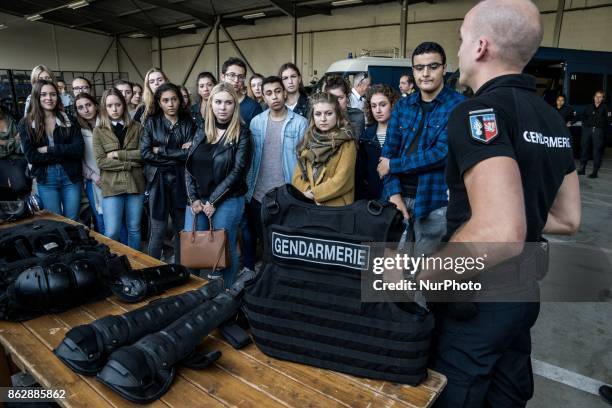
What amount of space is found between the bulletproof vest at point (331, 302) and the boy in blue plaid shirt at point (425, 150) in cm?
114

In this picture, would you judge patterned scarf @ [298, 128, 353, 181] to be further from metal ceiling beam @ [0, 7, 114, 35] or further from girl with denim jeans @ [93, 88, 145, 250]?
metal ceiling beam @ [0, 7, 114, 35]

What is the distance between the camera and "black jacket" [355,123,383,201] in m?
3.11

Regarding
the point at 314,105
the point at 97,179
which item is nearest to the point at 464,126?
the point at 314,105

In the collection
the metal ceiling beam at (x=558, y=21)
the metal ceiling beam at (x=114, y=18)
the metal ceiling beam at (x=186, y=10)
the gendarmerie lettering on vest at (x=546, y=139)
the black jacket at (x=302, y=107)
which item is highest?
the metal ceiling beam at (x=114, y=18)

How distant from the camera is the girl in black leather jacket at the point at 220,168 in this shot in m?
2.92

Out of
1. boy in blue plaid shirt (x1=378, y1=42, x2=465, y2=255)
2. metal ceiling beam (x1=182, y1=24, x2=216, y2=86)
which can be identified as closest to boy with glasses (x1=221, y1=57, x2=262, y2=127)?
boy in blue plaid shirt (x1=378, y1=42, x2=465, y2=255)

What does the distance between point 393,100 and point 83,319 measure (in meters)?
2.88

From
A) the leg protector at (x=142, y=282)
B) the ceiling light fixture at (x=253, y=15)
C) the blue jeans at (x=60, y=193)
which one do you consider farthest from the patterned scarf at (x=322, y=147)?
the ceiling light fixture at (x=253, y=15)

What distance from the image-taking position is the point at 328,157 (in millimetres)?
2793

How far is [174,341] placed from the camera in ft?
4.31

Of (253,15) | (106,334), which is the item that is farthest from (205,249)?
(253,15)

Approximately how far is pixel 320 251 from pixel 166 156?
238 cm

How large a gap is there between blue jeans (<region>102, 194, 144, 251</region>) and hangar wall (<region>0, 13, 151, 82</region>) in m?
18.9

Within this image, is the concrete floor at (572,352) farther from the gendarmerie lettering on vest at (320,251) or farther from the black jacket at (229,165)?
the black jacket at (229,165)
